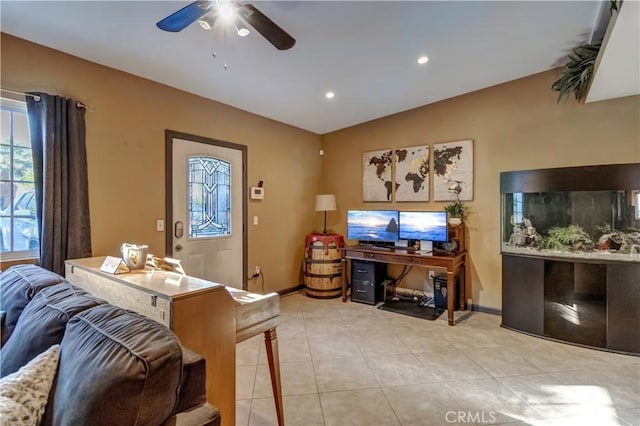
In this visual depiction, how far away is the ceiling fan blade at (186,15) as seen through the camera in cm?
160

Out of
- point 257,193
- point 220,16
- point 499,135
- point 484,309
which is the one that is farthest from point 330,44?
point 484,309

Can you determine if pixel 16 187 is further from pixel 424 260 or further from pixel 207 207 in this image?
pixel 424 260

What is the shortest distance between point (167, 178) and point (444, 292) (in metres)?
3.42

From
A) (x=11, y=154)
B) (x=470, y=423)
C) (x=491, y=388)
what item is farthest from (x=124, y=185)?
(x=491, y=388)

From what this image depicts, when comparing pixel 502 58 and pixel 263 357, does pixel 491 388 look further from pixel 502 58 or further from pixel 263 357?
pixel 502 58

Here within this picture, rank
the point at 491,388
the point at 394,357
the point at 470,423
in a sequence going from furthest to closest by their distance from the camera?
the point at 394,357, the point at 491,388, the point at 470,423

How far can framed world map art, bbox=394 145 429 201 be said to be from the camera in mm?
4191

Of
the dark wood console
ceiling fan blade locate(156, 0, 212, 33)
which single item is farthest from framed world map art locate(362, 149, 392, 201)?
ceiling fan blade locate(156, 0, 212, 33)

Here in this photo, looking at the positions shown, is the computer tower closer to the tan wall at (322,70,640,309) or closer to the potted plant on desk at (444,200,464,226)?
the tan wall at (322,70,640,309)

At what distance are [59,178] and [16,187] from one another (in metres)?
0.29

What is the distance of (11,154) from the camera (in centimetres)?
227

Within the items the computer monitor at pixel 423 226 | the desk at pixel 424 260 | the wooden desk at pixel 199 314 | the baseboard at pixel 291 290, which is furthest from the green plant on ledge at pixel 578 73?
the baseboard at pixel 291 290

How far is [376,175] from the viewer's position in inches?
181

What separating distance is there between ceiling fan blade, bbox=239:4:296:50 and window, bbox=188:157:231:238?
1884 mm
